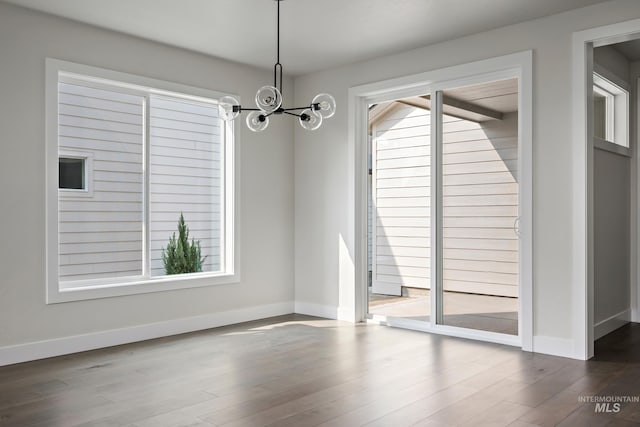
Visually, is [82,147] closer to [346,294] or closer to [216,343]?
Result: [216,343]

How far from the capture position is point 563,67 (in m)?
4.32

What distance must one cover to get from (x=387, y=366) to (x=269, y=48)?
10.7ft

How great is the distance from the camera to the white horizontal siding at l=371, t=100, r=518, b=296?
477 centimetres

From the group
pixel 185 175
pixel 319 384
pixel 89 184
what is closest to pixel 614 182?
pixel 319 384

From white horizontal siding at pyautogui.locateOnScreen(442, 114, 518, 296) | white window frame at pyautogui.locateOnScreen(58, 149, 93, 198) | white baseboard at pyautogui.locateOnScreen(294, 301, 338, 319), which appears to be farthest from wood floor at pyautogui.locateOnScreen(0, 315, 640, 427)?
Answer: white window frame at pyautogui.locateOnScreen(58, 149, 93, 198)

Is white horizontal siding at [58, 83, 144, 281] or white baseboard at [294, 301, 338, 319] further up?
white horizontal siding at [58, 83, 144, 281]

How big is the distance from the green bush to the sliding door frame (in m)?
1.64

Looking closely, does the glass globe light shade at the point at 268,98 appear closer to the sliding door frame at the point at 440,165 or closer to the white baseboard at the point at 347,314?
the sliding door frame at the point at 440,165

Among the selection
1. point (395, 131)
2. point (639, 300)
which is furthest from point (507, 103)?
point (639, 300)

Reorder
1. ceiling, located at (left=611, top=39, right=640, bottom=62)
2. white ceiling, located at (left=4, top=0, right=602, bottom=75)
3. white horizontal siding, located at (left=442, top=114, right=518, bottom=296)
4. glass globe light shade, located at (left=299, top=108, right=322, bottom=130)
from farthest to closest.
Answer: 1. ceiling, located at (left=611, top=39, right=640, bottom=62)
2. white horizontal siding, located at (left=442, top=114, right=518, bottom=296)
3. white ceiling, located at (left=4, top=0, right=602, bottom=75)
4. glass globe light shade, located at (left=299, top=108, right=322, bottom=130)

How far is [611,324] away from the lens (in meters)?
5.23

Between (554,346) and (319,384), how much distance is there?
2062 millimetres

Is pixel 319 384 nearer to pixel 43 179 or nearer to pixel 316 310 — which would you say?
pixel 316 310
